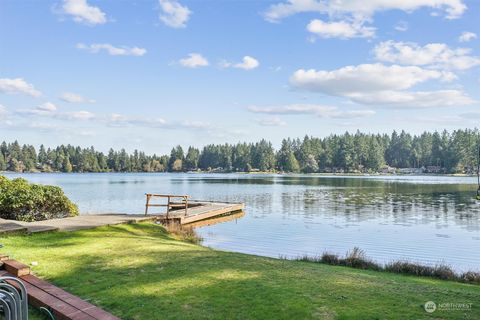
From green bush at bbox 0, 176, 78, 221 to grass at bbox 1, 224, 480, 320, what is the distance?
9.07 metres

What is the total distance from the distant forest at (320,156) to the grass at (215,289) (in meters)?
148

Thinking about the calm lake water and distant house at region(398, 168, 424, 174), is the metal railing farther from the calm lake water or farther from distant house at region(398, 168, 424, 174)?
distant house at region(398, 168, 424, 174)

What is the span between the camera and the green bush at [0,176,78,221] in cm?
1988

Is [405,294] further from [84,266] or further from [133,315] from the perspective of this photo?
[84,266]

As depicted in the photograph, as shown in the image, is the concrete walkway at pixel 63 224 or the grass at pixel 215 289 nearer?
the grass at pixel 215 289

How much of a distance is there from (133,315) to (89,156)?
193m

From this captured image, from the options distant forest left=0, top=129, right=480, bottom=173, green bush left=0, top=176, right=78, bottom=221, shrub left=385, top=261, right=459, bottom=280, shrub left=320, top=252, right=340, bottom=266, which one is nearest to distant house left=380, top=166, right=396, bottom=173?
distant forest left=0, top=129, right=480, bottom=173

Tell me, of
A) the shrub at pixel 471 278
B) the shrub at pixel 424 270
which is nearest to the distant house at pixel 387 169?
the shrub at pixel 424 270

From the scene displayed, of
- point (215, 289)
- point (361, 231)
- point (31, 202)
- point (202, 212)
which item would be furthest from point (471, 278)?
point (202, 212)

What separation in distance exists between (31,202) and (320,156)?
508ft

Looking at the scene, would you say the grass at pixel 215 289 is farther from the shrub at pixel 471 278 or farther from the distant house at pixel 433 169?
the distant house at pixel 433 169

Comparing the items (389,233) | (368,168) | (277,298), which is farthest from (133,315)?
(368,168)

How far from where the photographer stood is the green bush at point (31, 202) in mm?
19875

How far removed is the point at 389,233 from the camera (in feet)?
85.0
